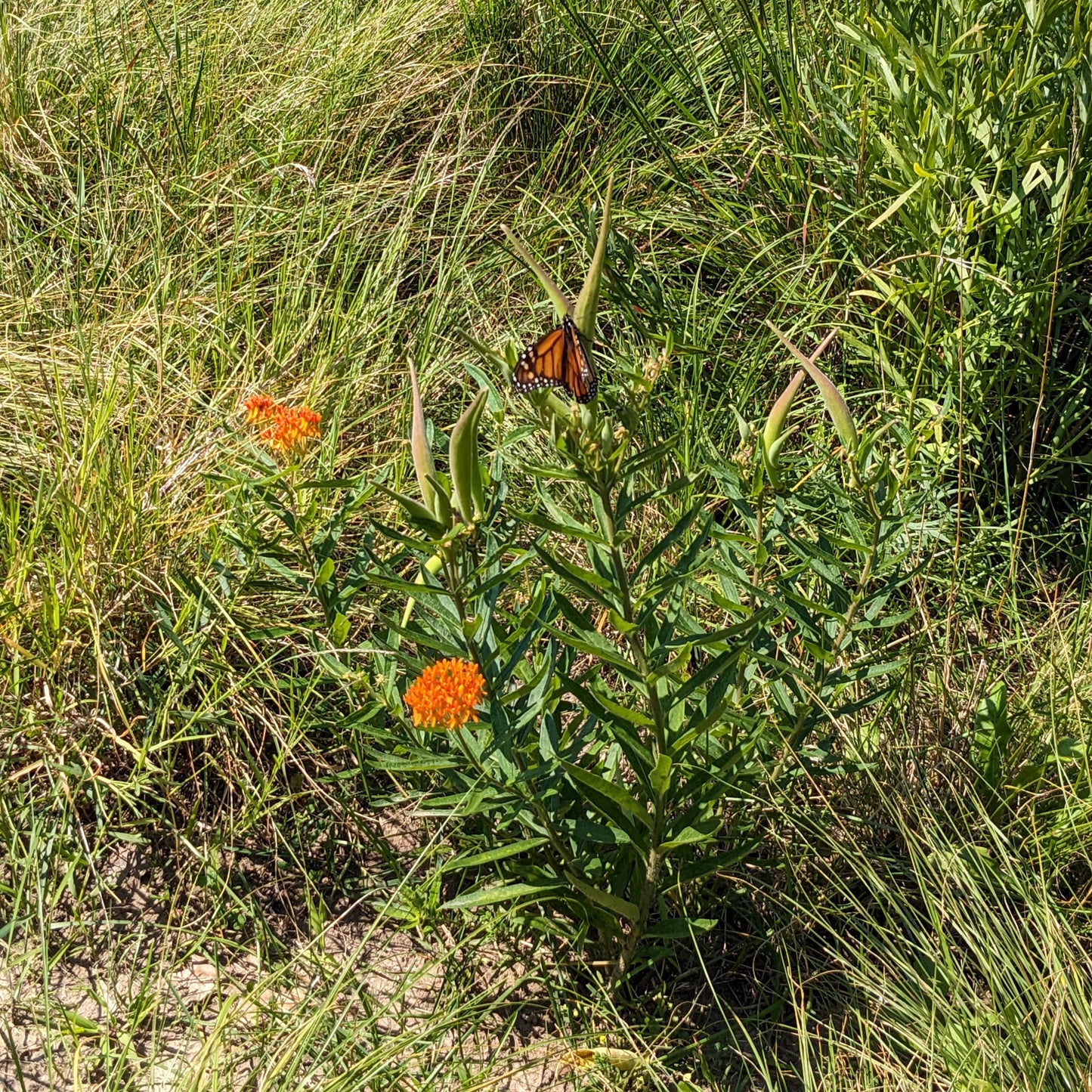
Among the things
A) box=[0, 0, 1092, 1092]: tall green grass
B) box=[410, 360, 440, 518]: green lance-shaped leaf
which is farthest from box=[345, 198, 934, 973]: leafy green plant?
box=[0, 0, 1092, 1092]: tall green grass

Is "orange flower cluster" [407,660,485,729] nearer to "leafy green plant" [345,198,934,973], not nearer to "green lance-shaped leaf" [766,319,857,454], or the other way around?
"leafy green plant" [345,198,934,973]

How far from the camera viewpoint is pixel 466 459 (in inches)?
62.5

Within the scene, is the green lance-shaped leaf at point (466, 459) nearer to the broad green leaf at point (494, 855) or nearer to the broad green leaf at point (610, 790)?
the broad green leaf at point (610, 790)

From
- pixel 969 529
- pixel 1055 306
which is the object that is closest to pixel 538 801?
pixel 969 529

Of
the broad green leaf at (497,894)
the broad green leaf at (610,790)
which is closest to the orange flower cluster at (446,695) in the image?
the broad green leaf at (610,790)

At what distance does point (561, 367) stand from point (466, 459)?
0.56ft

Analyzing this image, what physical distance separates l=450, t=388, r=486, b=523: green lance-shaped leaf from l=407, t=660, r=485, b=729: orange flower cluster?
21 centimetres

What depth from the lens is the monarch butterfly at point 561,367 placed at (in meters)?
1.54

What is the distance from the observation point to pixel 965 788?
2.35m

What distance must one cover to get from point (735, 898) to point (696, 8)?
2.81 metres

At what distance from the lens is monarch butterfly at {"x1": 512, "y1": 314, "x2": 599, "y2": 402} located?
1541mm

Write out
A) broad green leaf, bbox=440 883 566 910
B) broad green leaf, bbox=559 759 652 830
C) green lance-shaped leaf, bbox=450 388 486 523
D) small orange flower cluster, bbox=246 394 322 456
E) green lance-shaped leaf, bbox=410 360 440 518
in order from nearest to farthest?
green lance-shaped leaf, bbox=450 388 486 523, green lance-shaped leaf, bbox=410 360 440 518, broad green leaf, bbox=559 759 652 830, broad green leaf, bbox=440 883 566 910, small orange flower cluster, bbox=246 394 322 456

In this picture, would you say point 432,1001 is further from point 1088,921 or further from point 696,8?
point 696,8

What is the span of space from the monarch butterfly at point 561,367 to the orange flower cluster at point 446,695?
1.35 ft
